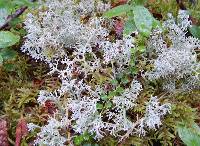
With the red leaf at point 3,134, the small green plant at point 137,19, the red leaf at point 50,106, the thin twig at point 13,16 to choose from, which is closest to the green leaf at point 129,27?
the small green plant at point 137,19

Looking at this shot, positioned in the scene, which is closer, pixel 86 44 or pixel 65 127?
pixel 65 127

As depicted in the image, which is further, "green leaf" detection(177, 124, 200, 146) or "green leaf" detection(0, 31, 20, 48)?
"green leaf" detection(0, 31, 20, 48)

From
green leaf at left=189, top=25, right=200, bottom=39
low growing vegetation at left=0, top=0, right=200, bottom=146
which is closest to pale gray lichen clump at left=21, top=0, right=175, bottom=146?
low growing vegetation at left=0, top=0, right=200, bottom=146

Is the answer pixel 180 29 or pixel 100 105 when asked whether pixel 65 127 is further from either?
pixel 180 29

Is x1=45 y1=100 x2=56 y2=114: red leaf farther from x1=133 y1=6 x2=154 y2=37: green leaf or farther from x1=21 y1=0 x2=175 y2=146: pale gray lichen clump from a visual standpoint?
x1=133 y1=6 x2=154 y2=37: green leaf

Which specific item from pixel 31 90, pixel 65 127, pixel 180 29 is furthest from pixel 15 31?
pixel 180 29

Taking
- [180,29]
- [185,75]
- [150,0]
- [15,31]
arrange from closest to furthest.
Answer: [185,75] → [180,29] → [15,31] → [150,0]
